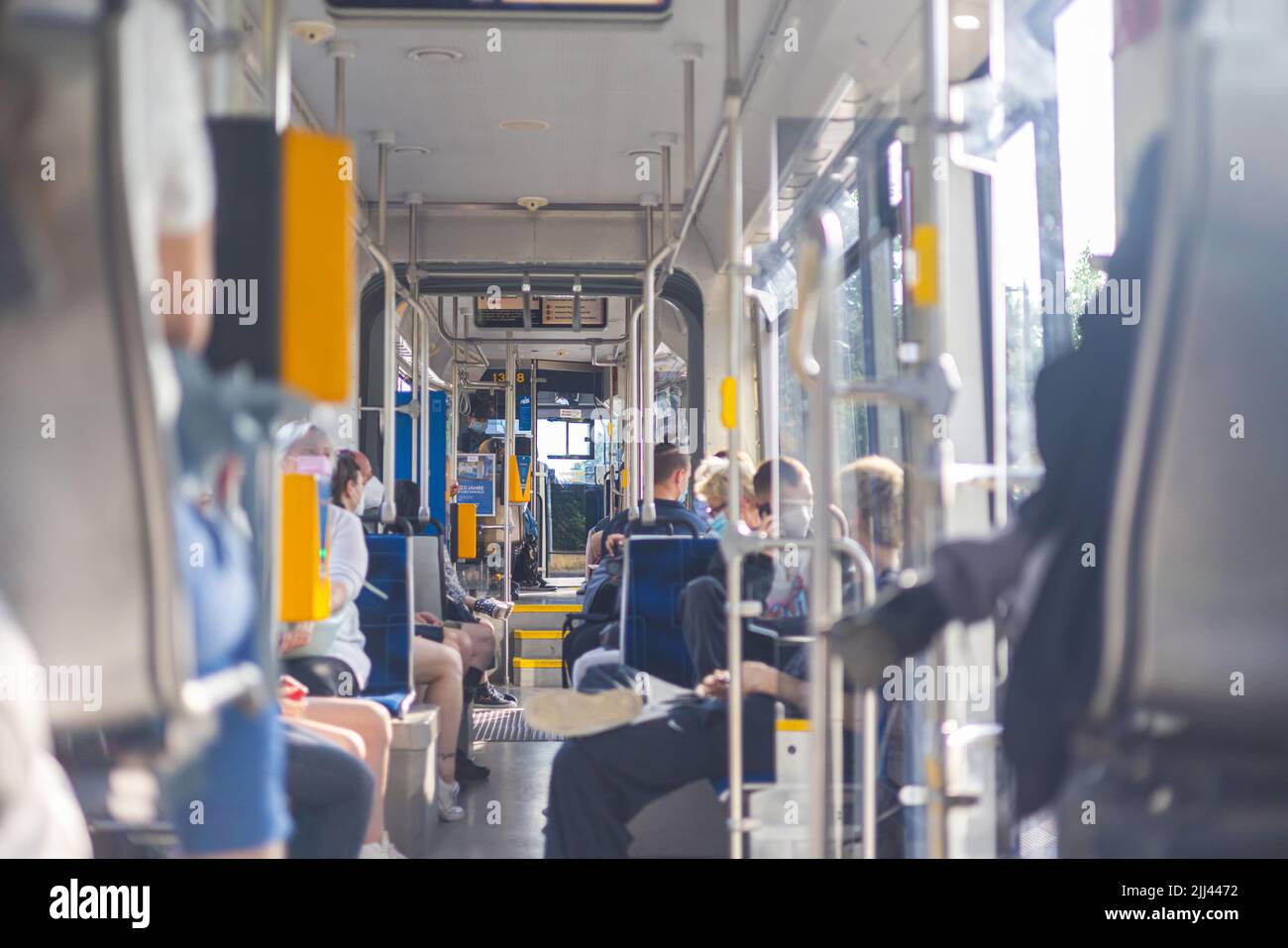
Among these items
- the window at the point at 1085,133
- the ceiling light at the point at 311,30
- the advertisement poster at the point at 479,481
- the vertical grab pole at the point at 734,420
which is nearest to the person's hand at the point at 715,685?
the vertical grab pole at the point at 734,420

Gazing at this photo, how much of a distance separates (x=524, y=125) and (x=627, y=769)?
12.4 feet

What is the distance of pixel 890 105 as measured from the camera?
311 centimetres

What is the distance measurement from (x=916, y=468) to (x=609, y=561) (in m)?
4.47

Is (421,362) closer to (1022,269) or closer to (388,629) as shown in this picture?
(388,629)

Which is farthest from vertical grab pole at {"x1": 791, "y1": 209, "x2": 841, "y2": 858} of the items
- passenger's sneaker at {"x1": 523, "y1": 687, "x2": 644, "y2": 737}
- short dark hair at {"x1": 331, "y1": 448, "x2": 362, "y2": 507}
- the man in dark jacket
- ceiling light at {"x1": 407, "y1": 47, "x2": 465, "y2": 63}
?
ceiling light at {"x1": 407, "y1": 47, "x2": 465, "y2": 63}

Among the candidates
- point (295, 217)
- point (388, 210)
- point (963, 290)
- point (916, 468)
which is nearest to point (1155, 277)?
point (916, 468)

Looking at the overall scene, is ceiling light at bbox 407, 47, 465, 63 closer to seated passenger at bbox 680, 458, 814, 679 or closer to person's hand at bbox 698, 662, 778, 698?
seated passenger at bbox 680, 458, 814, 679

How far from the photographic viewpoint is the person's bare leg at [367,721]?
164 inches

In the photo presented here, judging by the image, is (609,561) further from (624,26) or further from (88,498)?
(88,498)

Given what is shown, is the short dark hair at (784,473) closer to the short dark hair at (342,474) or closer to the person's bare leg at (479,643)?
the short dark hair at (342,474)

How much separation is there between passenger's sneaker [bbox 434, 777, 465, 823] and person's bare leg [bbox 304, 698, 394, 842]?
1002 millimetres

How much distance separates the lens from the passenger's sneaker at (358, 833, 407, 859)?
3.75 meters

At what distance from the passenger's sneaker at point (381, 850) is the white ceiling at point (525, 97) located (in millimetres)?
2705

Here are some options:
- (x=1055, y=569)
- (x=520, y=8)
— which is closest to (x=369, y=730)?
(x=520, y=8)
